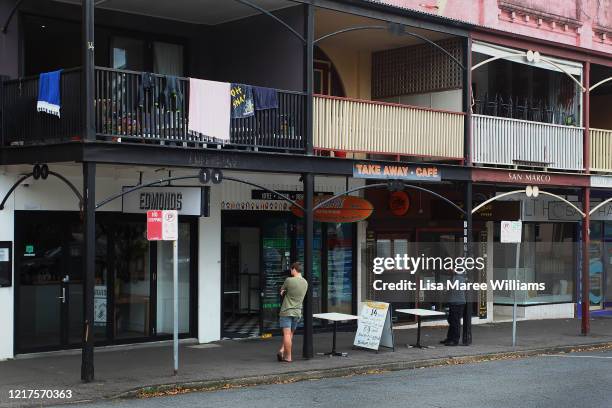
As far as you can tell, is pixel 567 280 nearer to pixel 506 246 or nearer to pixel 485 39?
pixel 506 246

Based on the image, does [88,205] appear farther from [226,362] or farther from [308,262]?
[308,262]

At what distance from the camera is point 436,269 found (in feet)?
68.6

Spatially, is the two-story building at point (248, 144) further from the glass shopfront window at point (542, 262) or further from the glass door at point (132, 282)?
the glass shopfront window at point (542, 262)

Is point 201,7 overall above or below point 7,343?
above

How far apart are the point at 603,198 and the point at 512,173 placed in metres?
7.49

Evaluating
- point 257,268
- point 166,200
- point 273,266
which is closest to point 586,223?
point 273,266

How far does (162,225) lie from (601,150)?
40.7ft

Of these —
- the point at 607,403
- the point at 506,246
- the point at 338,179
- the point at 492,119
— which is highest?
the point at 492,119

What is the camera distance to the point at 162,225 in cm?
1276

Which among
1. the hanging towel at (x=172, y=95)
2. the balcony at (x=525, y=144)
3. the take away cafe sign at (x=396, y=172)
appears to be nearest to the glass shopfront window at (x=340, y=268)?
the take away cafe sign at (x=396, y=172)

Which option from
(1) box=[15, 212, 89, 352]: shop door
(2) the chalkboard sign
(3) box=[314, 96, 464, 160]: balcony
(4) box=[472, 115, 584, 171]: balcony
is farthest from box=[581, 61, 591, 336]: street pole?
(1) box=[15, 212, 89, 352]: shop door

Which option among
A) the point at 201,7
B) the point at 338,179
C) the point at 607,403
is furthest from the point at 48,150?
the point at 607,403

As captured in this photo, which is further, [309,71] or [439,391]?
[309,71]

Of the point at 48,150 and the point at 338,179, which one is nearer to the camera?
the point at 48,150
